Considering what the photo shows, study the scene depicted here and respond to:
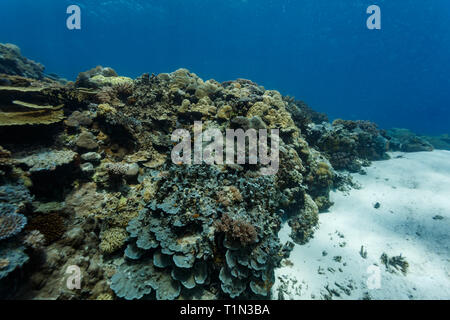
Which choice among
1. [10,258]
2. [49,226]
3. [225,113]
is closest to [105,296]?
[10,258]

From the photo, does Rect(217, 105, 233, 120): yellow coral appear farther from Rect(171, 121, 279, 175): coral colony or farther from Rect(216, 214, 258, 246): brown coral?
Rect(216, 214, 258, 246): brown coral

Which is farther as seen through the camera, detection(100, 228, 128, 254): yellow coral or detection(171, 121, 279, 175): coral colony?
detection(171, 121, 279, 175): coral colony

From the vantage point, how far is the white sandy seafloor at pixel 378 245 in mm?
4691

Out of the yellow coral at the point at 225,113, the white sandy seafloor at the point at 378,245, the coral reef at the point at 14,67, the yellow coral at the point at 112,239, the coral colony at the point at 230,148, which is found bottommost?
the white sandy seafloor at the point at 378,245

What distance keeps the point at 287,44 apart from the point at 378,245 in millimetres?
124275

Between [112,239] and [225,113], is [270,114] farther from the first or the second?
[112,239]

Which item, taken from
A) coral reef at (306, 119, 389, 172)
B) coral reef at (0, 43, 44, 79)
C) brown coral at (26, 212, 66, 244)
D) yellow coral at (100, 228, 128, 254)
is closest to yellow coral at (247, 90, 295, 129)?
coral reef at (306, 119, 389, 172)

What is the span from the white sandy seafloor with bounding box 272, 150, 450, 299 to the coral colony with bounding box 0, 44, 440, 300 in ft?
2.11

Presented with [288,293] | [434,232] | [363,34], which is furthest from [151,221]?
[363,34]

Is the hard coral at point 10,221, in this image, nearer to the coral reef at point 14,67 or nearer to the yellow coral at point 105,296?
the yellow coral at point 105,296

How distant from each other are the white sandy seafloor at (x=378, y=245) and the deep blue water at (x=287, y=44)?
213ft

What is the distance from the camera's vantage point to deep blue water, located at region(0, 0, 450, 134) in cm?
5903

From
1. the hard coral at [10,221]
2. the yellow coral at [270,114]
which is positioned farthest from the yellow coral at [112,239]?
the yellow coral at [270,114]
